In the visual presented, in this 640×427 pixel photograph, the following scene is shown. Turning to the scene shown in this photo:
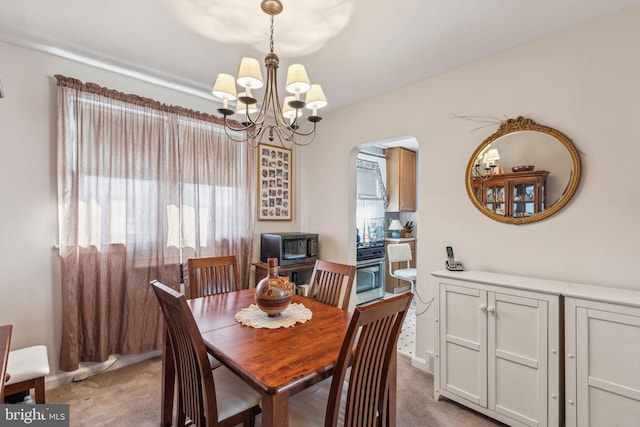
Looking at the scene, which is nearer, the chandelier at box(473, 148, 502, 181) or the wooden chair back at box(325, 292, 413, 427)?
the wooden chair back at box(325, 292, 413, 427)

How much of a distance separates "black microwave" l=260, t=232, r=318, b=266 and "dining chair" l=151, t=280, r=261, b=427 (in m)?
1.69

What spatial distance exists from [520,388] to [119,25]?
3539mm

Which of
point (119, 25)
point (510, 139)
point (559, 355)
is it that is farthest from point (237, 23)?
point (559, 355)

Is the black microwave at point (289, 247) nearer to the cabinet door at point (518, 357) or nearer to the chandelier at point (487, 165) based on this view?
the chandelier at point (487, 165)

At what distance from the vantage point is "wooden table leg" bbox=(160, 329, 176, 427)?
1.83 m

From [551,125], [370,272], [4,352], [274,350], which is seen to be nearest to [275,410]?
[274,350]

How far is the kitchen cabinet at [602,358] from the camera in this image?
151 centimetres

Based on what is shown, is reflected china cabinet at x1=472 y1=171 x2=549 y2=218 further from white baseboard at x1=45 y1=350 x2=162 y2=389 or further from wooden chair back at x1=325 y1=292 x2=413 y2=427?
white baseboard at x1=45 y1=350 x2=162 y2=389

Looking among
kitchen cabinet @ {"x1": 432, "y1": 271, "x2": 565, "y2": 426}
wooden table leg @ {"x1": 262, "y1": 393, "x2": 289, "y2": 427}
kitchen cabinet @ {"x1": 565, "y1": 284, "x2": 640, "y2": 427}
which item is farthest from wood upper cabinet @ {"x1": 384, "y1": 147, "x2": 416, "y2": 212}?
wooden table leg @ {"x1": 262, "y1": 393, "x2": 289, "y2": 427}

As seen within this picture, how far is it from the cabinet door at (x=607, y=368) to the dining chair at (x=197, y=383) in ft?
5.89

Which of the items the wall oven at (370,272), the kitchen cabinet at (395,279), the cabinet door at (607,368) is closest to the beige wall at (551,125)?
the cabinet door at (607,368)

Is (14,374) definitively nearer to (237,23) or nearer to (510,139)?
(237,23)

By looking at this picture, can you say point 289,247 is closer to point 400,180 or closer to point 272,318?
point 272,318

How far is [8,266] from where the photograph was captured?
215 centimetres
